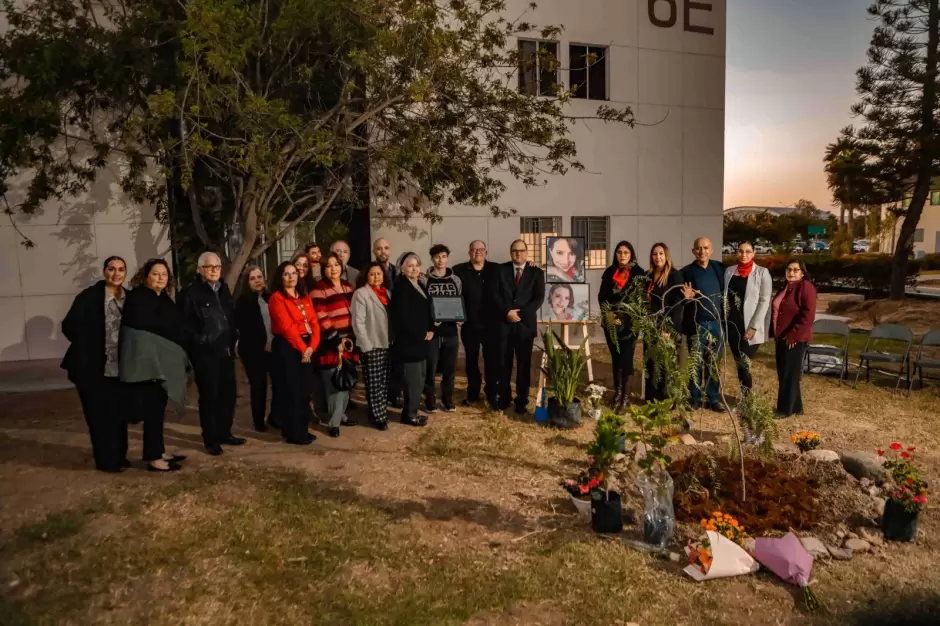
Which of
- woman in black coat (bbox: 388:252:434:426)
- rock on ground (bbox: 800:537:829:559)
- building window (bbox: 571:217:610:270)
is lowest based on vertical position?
rock on ground (bbox: 800:537:829:559)

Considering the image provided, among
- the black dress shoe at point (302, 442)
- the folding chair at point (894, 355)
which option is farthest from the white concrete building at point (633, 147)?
the black dress shoe at point (302, 442)

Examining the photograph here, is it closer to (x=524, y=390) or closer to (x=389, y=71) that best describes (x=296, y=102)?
(x=389, y=71)

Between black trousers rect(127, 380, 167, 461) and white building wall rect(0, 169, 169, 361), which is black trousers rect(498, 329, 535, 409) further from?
white building wall rect(0, 169, 169, 361)

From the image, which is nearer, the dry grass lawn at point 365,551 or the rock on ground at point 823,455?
the dry grass lawn at point 365,551

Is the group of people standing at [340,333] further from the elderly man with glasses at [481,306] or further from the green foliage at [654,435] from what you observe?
the green foliage at [654,435]

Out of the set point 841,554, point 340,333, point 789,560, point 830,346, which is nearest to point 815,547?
point 841,554

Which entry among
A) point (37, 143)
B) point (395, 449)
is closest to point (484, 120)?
point (395, 449)

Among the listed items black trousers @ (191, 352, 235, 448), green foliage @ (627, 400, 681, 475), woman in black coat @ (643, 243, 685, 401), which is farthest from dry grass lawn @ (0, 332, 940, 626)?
woman in black coat @ (643, 243, 685, 401)

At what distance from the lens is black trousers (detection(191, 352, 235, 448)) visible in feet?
19.4

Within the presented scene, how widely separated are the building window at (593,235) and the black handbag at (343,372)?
688 centimetres

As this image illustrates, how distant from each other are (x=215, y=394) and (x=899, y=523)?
552 centimetres

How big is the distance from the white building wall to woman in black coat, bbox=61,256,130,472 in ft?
20.5

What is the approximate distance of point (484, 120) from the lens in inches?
384

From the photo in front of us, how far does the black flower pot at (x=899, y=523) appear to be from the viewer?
14.8ft
